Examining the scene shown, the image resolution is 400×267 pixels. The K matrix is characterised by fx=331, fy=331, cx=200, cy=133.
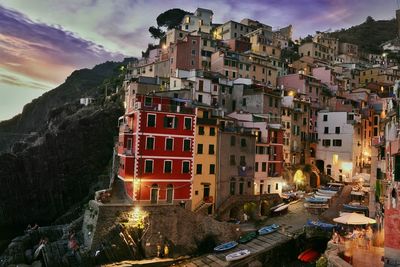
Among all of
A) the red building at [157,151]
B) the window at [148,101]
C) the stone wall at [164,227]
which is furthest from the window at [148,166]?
the window at [148,101]

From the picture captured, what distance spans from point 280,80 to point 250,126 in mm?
30676

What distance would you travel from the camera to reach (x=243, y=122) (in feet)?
163

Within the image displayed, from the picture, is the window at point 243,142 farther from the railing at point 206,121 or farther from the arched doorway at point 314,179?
the arched doorway at point 314,179

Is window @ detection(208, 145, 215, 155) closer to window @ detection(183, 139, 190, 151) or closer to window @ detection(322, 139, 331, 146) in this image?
window @ detection(183, 139, 190, 151)

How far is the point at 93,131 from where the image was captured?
69.5m

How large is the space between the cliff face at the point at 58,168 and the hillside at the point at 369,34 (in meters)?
114

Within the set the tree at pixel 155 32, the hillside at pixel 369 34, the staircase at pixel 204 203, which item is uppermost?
the hillside at pixel 369 34

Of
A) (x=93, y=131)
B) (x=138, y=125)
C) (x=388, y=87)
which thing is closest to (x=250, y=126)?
(x=138, y=125)

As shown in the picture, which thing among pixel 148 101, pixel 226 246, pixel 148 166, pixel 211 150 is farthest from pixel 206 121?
pixel 226 246

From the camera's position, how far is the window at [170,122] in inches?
1585

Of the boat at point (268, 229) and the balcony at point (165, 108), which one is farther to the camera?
the balcony at point (165, 108)

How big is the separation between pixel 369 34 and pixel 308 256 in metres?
148

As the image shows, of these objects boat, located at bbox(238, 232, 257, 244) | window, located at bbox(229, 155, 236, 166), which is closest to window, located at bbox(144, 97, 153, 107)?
window, located at bbox(229, 155, 236, 166)

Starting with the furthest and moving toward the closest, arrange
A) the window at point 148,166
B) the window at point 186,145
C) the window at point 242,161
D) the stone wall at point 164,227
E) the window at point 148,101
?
the window at point 242,161 → the window at point 186,145 → the window at point 148,101 → the window at point 148,166 → the stone wall at point 164,227
